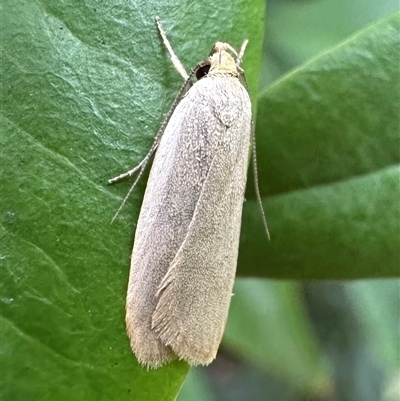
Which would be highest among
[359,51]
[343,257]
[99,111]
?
[99,111]

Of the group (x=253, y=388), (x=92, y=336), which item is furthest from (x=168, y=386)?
(x=253, y=388)

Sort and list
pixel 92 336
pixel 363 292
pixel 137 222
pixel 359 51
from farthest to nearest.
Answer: pixel 363 292 < pixel 359 51 < pixel 137 222 < pixel 92 336

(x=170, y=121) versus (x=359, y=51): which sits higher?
(x=170, y=121)

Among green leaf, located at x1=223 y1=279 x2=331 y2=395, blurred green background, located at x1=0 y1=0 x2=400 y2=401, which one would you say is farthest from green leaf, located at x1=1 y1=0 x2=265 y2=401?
green leaf, located at x1=223 y1=279 x2=331 y2=395

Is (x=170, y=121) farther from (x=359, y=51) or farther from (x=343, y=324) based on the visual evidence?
(x=343, y=324)

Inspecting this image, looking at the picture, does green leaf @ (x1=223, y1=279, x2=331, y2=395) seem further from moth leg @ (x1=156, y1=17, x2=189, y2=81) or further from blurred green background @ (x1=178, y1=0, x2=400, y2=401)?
moth leg @ (x1=156, y1=17, x2=189, y2=81)

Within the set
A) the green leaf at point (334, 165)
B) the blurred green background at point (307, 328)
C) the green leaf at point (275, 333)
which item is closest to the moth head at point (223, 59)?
the green leaf at point (334, 165)

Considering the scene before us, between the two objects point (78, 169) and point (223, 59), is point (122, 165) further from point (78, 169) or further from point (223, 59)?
point (223, 59)

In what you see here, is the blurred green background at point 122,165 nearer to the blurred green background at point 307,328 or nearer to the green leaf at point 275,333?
the blurred green background at point 307,328
